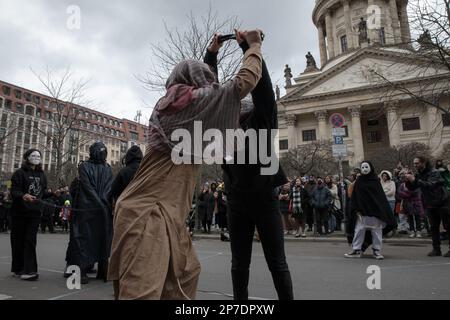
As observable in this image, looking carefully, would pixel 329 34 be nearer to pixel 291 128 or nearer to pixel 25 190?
pixel 291 128

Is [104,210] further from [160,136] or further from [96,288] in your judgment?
[160,136]

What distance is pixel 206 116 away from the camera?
1.87 meters

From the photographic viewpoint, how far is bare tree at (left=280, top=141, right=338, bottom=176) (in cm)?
3631

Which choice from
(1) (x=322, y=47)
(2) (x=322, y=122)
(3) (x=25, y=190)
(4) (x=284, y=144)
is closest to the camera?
(3) (x=25, y=190)

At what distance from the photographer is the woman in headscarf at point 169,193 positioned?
1.79m

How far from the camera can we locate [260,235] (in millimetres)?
2863

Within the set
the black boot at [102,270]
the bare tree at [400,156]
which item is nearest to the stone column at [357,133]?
the bare tree at [400,156]

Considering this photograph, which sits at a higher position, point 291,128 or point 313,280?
point 291,128

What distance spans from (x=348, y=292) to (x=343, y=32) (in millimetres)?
64106

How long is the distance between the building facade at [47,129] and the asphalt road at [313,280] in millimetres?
16097

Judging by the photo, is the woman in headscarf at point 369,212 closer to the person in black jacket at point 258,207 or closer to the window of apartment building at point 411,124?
the person in black jacket at point 258,207

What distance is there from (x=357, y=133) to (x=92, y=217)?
52.6 meters

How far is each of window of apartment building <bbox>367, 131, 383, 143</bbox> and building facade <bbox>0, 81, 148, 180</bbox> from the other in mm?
36877

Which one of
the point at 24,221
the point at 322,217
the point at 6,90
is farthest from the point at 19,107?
the point at 24,221
